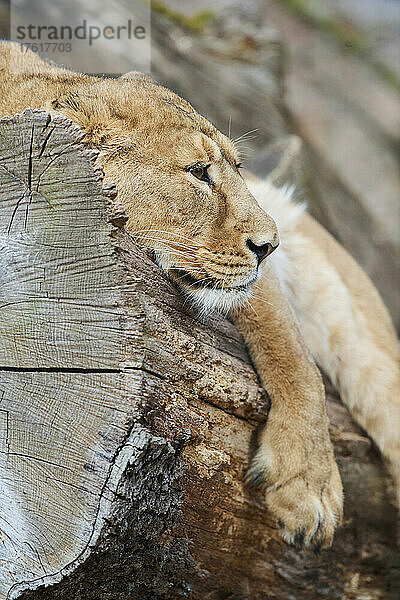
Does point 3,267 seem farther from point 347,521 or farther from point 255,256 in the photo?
point 347,521

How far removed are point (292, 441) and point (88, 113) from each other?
52.1 inches

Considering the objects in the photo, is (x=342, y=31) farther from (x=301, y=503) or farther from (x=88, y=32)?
(x=301, y=503)

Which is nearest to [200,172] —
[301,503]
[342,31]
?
[301,503]

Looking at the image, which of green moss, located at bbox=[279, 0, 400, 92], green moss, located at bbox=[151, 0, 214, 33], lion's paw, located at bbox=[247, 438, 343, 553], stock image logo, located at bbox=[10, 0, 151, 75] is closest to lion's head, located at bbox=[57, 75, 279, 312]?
lion's paw, located at bbox=[247, 438, 343, 553]

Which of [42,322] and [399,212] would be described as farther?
[399,212]

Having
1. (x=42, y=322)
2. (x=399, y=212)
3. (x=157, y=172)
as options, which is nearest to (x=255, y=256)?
(x=157, y=172)

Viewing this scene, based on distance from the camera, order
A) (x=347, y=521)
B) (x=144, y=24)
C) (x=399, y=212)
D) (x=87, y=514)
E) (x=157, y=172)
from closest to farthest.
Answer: (x=87, y=514), (x=157, y=172), (x=347, y=521), (x=144, y=24), (x=399, y=212)

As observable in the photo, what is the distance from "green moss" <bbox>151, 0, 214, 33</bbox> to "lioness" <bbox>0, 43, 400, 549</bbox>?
4045mm

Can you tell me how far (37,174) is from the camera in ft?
5.99

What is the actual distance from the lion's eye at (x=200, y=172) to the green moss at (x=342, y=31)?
362 inches

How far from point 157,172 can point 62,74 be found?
1.89 feet

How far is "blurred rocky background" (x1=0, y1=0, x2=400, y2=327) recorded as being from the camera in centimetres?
584

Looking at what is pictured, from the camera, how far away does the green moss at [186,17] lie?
253 inches

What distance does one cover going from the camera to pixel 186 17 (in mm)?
7004
